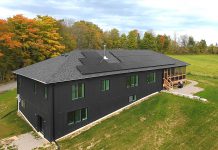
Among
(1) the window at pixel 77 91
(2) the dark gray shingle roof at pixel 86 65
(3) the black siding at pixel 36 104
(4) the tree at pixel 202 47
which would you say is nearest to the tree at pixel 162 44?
(4) the tree at pixel 202 47

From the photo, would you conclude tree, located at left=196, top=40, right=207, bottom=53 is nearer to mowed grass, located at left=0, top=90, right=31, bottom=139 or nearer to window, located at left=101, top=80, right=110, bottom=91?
mowed grass, located at left=0, top=90, right=31, bottom=139

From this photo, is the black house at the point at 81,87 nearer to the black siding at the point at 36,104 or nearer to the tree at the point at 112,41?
the black siding at the point at 36,104

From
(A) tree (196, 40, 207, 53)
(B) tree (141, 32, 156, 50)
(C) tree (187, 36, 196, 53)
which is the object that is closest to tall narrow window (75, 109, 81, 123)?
(B) tree (141, 32, 156, 50)

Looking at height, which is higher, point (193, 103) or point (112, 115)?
point (193, 103)

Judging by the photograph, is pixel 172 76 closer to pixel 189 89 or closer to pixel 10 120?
pixel 189 89

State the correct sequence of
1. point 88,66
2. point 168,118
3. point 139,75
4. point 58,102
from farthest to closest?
point 139,75
point 88,66
point 168,118
point 58,102

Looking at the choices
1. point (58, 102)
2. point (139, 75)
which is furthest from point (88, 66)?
point (139, 75)

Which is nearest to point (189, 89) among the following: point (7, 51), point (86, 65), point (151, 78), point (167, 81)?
point (167, 81)

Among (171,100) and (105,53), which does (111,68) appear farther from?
(171,100)
